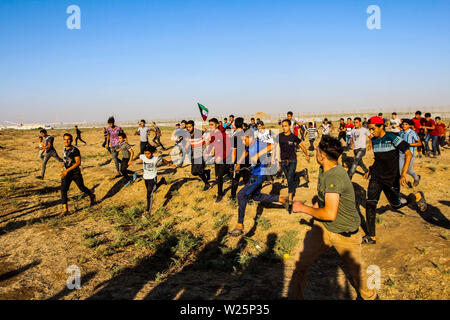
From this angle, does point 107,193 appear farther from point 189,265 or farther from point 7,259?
point 189,265

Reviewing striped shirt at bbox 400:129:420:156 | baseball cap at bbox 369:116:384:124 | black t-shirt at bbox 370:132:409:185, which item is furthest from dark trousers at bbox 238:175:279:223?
striped shirt at bbox 400:129:420:156

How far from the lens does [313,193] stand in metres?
8.91

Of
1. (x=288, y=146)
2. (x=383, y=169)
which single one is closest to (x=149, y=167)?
(x=288, y=146)

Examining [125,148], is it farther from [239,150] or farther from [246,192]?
[246,192]

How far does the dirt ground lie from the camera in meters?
4.01

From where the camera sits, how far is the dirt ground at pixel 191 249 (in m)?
4.01

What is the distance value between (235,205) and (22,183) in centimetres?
1003

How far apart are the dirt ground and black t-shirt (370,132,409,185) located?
4.34ft
